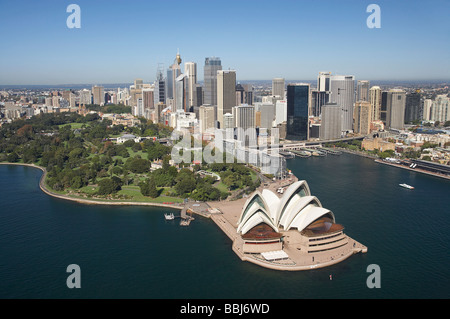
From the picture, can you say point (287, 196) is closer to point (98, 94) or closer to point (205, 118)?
point (205, 118)

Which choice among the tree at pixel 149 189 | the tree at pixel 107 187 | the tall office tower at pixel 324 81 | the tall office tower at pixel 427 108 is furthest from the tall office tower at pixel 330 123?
the tree at pixel 107 187

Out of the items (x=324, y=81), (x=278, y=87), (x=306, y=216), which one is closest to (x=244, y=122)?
(x=278, y=87)

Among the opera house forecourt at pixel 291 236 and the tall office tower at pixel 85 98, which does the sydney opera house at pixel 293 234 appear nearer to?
the opera house forecourt at pixel 291 236

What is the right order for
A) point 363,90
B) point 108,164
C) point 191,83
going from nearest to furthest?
point 108,164
point 191,83
point 363,90

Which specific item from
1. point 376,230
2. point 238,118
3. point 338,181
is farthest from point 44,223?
point 238,118

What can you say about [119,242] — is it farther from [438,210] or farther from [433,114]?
[433,114]

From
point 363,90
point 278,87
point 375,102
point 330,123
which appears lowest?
point 330,123
